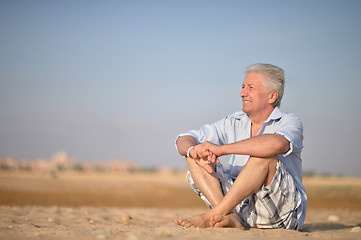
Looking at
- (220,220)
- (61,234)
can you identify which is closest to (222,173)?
(220,220)

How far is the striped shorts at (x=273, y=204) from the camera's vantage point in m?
2.64

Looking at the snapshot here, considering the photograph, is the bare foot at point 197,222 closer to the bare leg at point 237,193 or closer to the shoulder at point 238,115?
the bare leg at point 237,193

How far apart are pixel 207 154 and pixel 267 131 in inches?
24.1

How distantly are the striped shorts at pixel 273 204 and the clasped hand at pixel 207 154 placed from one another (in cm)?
16

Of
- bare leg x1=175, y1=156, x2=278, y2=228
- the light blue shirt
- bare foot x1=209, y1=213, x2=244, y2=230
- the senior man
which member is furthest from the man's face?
bare foot x1=209, y1=213, x2=244, y2=230

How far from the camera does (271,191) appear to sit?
2.65 meters

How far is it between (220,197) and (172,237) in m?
0.71

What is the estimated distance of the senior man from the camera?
2.57m

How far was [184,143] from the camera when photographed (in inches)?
119

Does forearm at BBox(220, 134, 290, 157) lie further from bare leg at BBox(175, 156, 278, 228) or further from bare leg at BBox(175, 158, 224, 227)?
bare leg at BBox(175, 158, 224, 227)

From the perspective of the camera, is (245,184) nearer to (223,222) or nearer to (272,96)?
(223,222)

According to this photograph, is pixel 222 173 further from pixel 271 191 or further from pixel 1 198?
pixel 1 198

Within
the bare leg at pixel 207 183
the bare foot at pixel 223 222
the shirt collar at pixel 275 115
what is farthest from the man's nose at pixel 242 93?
the bare foot at pixel 223 222

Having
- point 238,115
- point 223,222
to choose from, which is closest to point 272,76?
point 238,115
